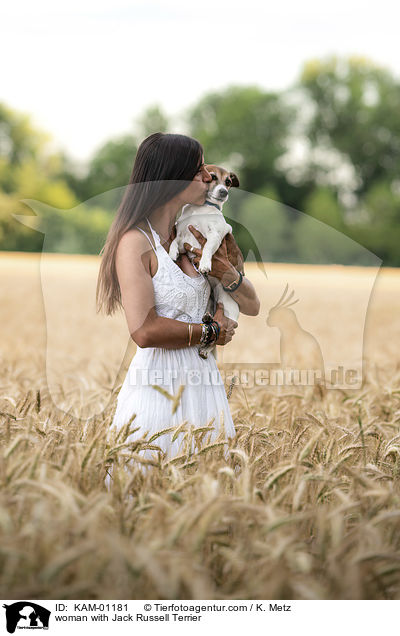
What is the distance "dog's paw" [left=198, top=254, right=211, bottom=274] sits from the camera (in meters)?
3.09

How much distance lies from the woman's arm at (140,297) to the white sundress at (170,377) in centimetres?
8

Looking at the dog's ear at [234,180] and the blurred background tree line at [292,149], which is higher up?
the blurred background tree line at [292,149]

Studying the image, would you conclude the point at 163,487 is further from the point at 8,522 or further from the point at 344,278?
the point at 344,278

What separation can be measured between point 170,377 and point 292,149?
3985cm

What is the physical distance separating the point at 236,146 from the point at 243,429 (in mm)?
43010

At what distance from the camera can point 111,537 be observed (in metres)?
1.86

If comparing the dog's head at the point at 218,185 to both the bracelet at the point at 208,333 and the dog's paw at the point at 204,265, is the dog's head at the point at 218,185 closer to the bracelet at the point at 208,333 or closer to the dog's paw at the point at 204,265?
the dog's paw at the point at 204,265

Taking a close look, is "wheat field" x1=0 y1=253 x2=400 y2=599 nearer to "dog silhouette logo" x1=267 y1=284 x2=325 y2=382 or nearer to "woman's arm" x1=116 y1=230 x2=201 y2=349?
"dog silhouette logo" x1=267 y1=284 x2=325 y2=382

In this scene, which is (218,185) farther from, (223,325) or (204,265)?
(223,325)
